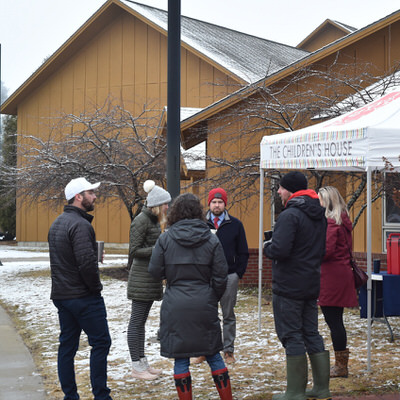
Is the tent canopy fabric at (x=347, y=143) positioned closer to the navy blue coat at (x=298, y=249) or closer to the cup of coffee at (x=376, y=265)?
the navy blue coat at (x=298, y=249)

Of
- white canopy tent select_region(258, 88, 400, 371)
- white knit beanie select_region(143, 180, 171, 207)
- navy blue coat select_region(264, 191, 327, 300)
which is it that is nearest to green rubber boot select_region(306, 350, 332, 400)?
navy blue coat select_region(264, 191, 327, 300)

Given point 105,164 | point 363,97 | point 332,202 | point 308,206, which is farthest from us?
point 105,164

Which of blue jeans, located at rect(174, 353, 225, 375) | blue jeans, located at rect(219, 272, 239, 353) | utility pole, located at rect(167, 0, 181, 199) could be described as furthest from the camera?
utility pole, located at rect(167, 0, 181, 199)

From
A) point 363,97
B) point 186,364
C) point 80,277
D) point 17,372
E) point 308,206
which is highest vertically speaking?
point 363,97

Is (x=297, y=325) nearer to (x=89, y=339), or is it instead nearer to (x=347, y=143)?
(x=89, y=339)

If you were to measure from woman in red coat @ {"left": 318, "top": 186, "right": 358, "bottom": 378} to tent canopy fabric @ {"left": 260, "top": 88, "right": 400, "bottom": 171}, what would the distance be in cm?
68

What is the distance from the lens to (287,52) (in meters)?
30.9

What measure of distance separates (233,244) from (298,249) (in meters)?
1.69

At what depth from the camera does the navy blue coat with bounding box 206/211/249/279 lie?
6.95 m

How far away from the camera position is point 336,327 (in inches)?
247

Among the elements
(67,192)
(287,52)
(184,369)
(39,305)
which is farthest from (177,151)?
(287,52)

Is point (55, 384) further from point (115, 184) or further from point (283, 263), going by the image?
point (115, 184)

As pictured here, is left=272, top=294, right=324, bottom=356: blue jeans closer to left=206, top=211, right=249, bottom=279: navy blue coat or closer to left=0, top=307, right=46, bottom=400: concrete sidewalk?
left=206, top=211, right=249, bottom=279: navy blue coat

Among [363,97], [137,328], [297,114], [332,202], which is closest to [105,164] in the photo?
[297,114]
